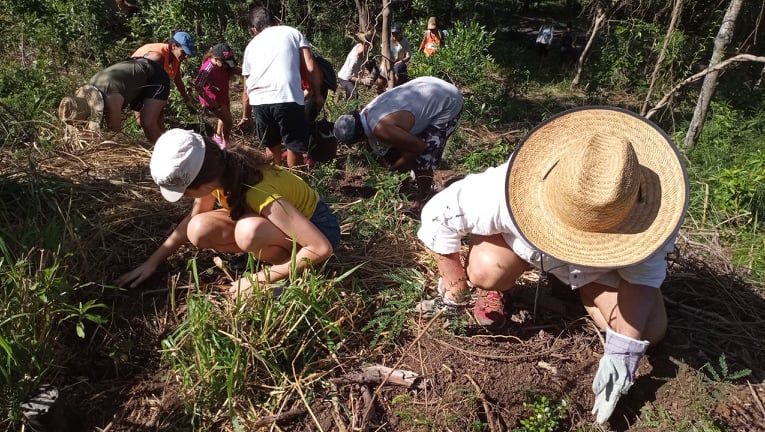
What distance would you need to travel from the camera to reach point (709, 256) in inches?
110

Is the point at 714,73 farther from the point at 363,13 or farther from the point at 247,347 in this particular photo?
the point at 247,347

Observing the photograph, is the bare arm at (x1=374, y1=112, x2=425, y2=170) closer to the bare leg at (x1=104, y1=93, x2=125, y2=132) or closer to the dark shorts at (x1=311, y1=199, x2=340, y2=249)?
the dark shorts at (x1=311, y1=199, x2=340, y2=249)

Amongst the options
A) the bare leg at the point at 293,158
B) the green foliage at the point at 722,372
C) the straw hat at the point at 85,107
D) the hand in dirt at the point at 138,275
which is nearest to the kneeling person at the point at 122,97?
the straw hat at the point at 85,107

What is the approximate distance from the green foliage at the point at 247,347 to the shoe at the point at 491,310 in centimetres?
62

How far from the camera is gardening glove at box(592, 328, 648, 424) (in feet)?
6.10

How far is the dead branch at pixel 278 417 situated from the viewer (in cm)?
187

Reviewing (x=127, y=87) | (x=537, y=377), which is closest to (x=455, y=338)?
(x=537, y=377)

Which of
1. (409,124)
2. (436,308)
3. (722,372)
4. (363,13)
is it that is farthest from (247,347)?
(363,13)

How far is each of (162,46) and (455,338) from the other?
3.80 metres

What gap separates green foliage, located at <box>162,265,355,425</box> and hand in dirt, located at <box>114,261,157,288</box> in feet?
1.16

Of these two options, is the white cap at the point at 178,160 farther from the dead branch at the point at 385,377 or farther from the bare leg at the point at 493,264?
the bare leg at the point at 493,264

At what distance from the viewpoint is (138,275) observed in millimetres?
2377

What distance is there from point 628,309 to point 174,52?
4.35 m

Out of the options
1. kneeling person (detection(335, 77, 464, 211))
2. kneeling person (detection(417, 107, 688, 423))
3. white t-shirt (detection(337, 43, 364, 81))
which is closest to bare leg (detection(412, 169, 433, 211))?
kneeling person (detection(335, 77, 464, 211))
